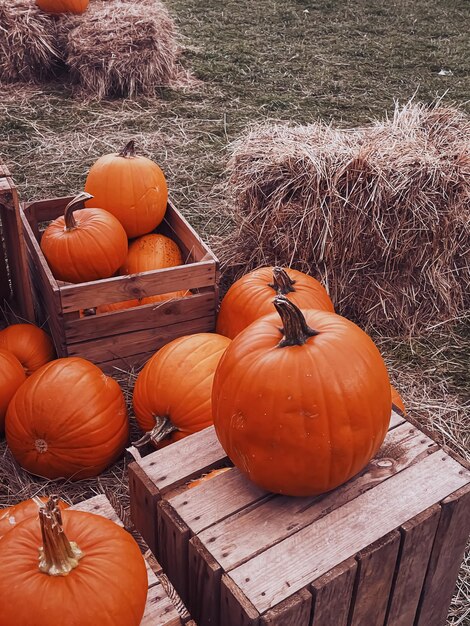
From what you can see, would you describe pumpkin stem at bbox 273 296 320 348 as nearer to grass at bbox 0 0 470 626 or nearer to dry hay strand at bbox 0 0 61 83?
grass at bbox 0 0 470 626

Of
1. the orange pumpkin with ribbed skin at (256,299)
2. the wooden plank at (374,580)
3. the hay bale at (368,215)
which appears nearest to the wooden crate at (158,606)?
the wooden plank at (374,580)

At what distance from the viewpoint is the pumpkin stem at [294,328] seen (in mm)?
1793

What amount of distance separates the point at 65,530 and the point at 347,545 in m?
0.75

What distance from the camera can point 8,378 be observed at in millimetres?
3033

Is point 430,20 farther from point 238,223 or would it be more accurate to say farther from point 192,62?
point 238,223

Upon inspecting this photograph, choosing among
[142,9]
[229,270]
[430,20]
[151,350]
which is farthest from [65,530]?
[430,20]

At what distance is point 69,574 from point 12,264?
234 centimetres

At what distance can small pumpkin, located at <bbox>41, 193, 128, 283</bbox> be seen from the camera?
3.23 m

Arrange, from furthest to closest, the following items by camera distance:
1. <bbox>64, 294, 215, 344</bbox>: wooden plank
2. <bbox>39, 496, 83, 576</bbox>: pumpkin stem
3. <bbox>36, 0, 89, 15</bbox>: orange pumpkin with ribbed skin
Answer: <bbox>36, 0, 89, 15</bbox>: orange pumpkin with ribbed skin < <bbox>64, 294, 215, 344</bbox>: wooden plank < <bbox>39, 496, 83, 576</bbox>: pumpkin stem

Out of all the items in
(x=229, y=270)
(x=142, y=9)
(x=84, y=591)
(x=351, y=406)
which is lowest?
(x=229, y=270)

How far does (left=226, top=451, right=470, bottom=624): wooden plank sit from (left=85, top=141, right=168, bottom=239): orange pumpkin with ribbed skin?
207cm

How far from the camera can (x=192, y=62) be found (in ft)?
27.1

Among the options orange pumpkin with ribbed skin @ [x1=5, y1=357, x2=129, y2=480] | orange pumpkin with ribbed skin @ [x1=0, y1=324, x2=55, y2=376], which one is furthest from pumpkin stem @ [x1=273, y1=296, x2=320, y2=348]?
orange pumpkin with ribbed skin @ [x1=0, y1=324, x2=55, y2=376]

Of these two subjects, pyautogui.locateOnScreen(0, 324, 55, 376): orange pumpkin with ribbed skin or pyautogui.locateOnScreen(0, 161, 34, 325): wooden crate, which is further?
pyautogui.locateOnScreen(0, 324, 55, 376): orange pumpkin with ribbed skin
